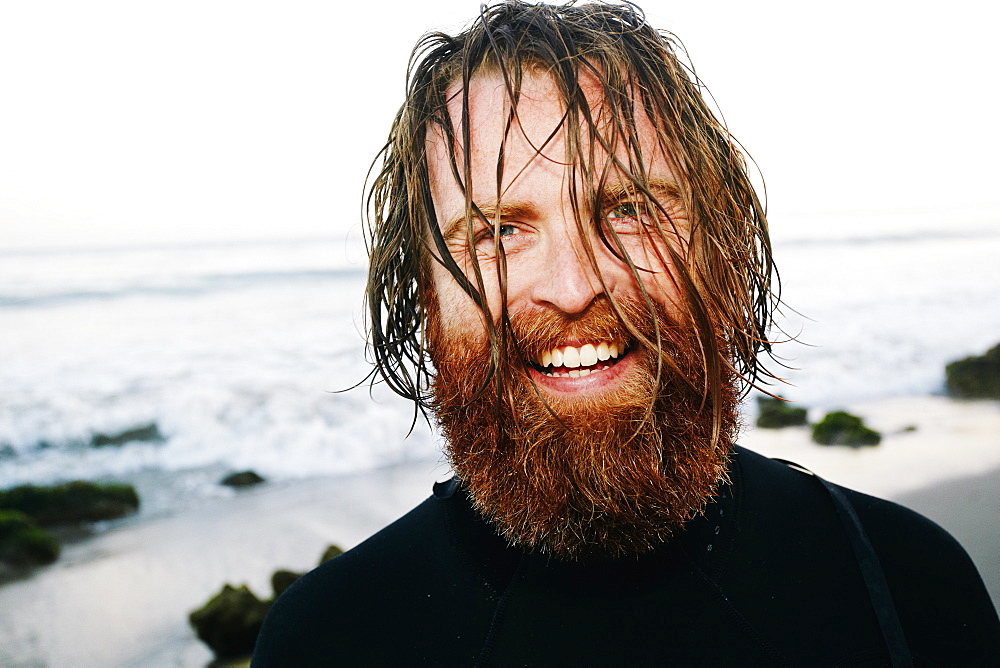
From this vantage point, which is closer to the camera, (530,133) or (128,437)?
(530,133)

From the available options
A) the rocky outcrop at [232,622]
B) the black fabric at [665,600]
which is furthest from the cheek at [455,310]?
the rocky outcrop at [232,622]

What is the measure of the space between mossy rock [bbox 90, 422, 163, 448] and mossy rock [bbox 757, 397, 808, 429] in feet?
21.6

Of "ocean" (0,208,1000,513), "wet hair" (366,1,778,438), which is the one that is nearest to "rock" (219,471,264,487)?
"ocean" (0,208,1000,513)

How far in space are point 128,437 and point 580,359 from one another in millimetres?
7979

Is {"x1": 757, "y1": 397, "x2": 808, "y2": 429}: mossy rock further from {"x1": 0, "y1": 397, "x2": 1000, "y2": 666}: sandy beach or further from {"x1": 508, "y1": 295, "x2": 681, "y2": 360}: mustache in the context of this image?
{"x1": 508, "y1": 295, "x2": 681, "y2": 360}: mustache

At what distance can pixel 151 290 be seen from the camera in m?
13.9

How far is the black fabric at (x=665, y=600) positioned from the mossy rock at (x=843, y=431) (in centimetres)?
486

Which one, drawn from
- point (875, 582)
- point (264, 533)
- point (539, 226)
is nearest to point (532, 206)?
point (539, 226)

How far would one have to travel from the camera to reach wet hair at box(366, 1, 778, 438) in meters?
1.53

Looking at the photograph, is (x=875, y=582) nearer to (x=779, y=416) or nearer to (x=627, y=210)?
(x=627, y=210)

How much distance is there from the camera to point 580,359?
5.04ft

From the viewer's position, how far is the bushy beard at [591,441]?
153 centimetres

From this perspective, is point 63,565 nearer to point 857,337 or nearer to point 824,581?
point 824,581

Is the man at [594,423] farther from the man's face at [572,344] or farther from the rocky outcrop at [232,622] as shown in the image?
the rocky outcrop at [232,622]
